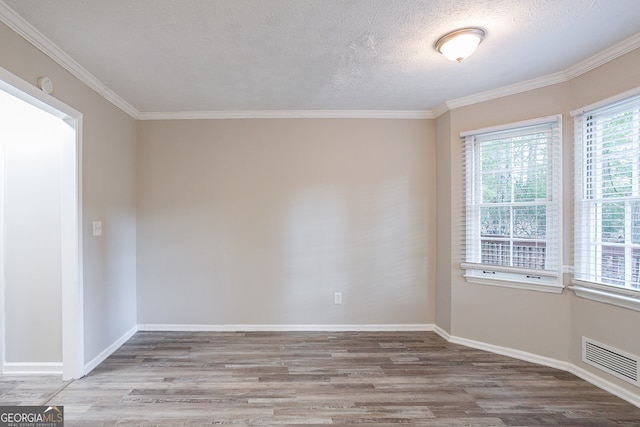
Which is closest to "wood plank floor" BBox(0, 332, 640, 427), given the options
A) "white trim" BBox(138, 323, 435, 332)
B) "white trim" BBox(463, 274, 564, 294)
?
"white trim" BBox(138, 323, 435, 332)

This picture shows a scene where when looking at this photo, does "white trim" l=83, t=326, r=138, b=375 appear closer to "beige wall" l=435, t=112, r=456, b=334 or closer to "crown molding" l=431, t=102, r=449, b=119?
"beige wall" l=435, t=112, r=456, b=334

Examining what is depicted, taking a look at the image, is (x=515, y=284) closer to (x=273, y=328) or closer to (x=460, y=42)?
(x=460, y=42)

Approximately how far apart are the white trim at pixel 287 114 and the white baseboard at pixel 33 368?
2537 millimetres

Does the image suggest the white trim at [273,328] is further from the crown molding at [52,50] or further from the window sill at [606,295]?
the crown molding at [52,50]

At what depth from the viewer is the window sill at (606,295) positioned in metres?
2.04

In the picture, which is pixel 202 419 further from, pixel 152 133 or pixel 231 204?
pixel 152 133

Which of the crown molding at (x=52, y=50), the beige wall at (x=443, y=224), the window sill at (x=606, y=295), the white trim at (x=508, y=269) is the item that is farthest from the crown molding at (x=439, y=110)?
the crown molding at (x=52, y=50)

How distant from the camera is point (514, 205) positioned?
8.93 feet

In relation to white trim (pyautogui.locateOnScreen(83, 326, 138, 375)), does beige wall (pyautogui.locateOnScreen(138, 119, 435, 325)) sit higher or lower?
higher

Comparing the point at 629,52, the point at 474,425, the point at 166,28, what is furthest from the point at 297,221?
the point at 629,52

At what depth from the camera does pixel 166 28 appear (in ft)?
6.09

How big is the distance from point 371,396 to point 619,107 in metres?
2.80

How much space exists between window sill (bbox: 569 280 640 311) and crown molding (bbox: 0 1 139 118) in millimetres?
4353

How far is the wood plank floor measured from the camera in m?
1.91
